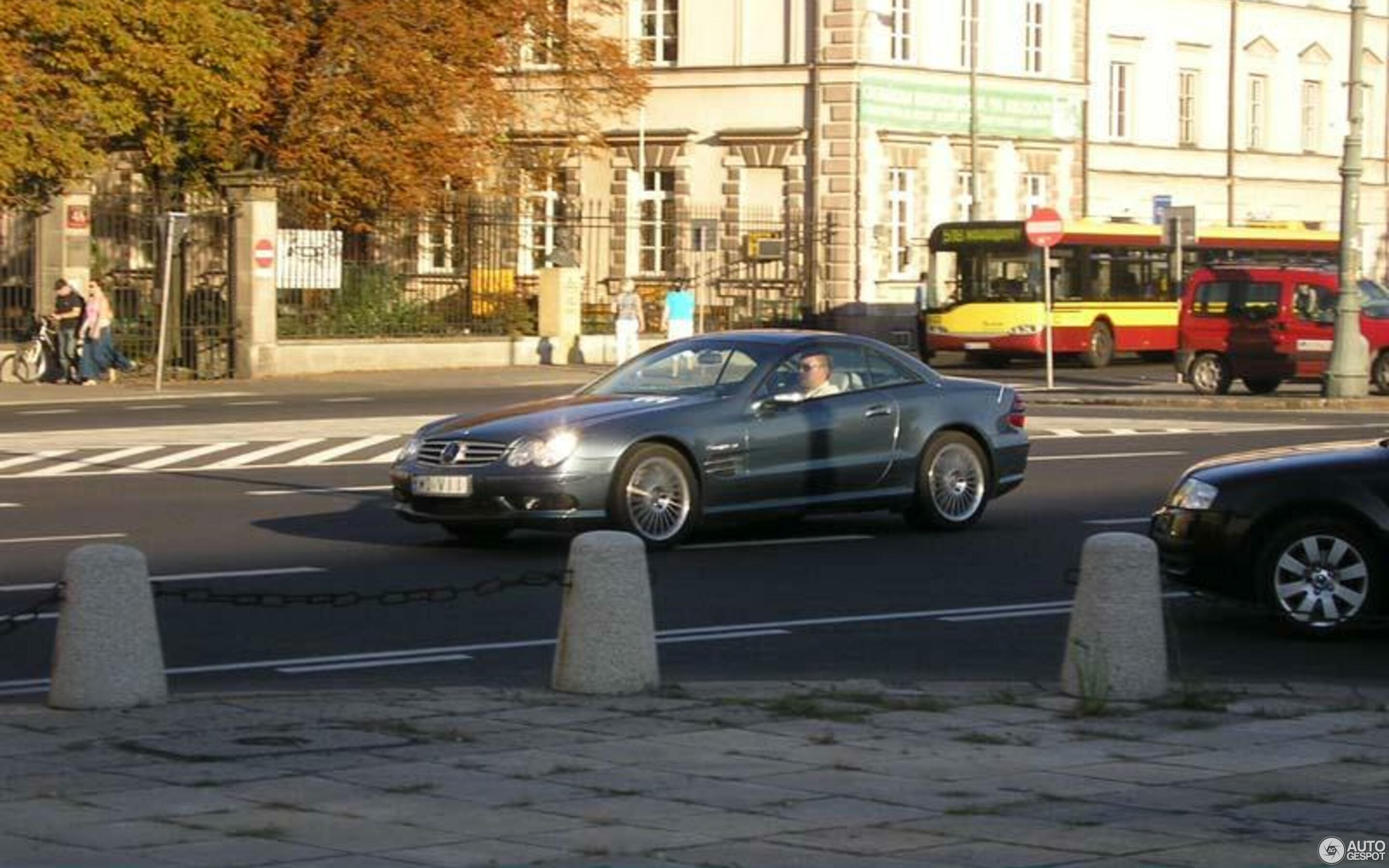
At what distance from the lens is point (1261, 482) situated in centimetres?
1422

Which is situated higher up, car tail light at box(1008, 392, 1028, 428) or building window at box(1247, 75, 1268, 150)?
building window at box(1247, 75, 1268, 150)

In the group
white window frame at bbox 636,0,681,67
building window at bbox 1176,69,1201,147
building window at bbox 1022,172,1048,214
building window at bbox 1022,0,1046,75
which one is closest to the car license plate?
white window frame at bbox 636,0,681,67

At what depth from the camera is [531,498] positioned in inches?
682

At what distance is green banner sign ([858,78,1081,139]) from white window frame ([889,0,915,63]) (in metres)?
0.73

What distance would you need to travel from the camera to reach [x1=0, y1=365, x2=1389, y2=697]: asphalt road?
12711 mm

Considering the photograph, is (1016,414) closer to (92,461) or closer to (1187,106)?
(92,461)

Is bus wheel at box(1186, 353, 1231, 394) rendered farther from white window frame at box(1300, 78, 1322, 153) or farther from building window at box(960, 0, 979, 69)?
white window frame at box(1300, 78, 1322, 153)

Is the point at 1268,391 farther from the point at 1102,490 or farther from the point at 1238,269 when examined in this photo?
the point at 1102,490

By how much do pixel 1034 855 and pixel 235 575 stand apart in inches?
362

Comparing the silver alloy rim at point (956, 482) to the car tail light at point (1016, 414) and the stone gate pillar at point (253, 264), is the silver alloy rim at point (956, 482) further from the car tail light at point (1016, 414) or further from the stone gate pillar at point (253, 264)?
the stone gate pillar at point (253, 264)

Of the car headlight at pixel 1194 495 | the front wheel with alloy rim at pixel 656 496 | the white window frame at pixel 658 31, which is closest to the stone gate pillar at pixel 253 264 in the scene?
the white window frame at pixel 658 31

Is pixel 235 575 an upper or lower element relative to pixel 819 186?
lower

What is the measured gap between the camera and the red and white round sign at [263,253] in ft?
147

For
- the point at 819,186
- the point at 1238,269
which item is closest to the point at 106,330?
the point at 1238,269
